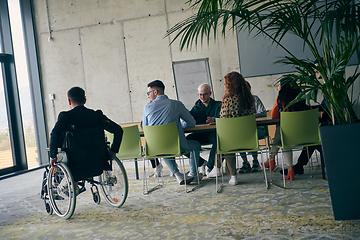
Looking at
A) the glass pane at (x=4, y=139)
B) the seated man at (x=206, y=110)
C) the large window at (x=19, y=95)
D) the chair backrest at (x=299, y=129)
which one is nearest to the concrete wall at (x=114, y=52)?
the large window at (x=19, y=95)

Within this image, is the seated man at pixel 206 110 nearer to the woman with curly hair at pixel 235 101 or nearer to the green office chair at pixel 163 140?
the woman with curly hair at pixel 235 101

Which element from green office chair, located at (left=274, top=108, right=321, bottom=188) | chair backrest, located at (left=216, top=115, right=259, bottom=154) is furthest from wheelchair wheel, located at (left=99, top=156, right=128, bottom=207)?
green office chair, located at (left=274, top=108, right=321, bottom=188)

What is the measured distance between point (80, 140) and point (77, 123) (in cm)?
17

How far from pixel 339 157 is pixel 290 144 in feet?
4.22

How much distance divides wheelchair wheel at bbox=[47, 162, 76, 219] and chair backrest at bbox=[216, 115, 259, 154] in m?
1.63

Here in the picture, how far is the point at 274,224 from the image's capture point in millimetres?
2535

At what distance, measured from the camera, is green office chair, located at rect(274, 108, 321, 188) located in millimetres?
3607

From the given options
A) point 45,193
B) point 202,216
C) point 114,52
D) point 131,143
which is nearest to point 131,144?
point 131,143

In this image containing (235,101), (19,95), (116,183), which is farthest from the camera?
(19,95)

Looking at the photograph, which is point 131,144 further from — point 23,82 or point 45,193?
point 23,82

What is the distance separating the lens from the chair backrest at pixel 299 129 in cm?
361

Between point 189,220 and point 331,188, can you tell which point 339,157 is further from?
point 189,220

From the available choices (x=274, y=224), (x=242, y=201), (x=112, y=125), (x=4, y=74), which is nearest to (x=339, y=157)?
(x=274, y=224)

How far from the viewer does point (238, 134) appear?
3.67m
